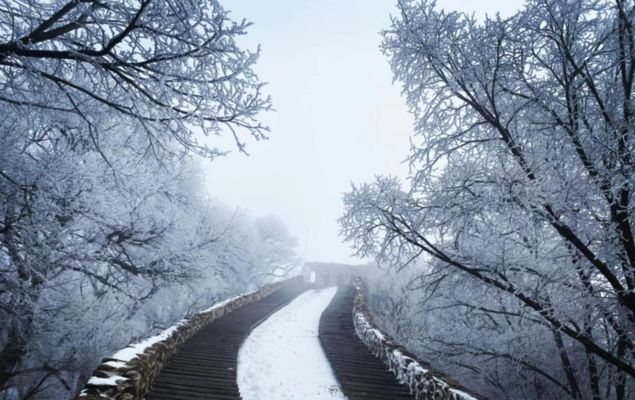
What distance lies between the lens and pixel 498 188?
518 cm

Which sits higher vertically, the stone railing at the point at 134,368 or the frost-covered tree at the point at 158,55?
the frost-covered tree at the point at 158,55

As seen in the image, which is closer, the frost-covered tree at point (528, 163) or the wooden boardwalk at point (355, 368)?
the frost-covered tree at point (528, 163)

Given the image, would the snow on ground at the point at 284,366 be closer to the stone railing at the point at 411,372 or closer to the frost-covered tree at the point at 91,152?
the stone railing at the point at 411,372

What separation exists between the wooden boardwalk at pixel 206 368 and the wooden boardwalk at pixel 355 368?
8.69 feet

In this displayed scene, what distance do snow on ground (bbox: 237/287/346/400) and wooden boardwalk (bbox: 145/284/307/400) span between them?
35cm

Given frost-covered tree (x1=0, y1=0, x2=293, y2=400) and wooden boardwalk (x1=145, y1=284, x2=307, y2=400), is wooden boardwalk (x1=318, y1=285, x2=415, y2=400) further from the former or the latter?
frost-covered tree (x1=0, y1=0, x2=293, y2=400)

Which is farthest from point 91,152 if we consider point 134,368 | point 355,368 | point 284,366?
point 355,368

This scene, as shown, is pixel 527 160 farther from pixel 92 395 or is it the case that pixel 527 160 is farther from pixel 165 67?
pixel 92 395

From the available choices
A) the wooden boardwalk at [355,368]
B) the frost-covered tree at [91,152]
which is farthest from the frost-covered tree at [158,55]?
the wooden boardwalk at [355,368]

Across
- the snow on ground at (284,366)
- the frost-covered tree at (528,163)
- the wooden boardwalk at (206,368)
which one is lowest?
the snow on ground at (284,366)

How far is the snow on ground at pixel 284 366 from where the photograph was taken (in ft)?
27.6

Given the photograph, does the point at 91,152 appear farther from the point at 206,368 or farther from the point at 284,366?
the point at 284,366

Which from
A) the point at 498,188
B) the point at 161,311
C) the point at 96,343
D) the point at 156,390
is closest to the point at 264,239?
the point at 161,311

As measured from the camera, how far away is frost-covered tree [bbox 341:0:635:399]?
16.4 feet
